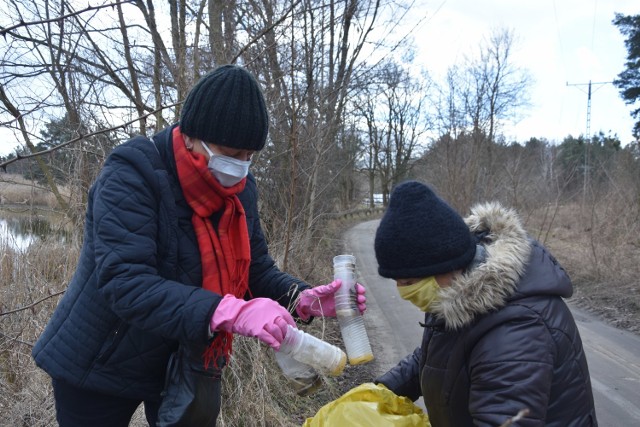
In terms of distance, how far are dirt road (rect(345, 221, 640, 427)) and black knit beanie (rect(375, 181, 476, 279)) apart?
341 centimetres

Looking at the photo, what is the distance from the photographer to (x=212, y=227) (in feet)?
6.44

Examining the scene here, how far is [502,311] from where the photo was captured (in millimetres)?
1680

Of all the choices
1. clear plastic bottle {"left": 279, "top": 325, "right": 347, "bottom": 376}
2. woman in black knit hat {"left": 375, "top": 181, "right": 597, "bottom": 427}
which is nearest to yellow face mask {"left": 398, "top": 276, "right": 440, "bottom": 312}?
woman in black knit hat {"left": 375, "top": 181, "right": 597, "bottom": 427}

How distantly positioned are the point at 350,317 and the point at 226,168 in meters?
0.80

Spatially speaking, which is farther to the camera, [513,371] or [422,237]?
[422,237]

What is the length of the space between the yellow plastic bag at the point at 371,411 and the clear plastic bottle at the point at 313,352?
18 cm

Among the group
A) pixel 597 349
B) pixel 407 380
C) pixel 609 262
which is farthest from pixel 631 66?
pixel 407 380

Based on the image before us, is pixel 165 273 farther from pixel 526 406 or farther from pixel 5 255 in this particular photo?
pixel 5 255

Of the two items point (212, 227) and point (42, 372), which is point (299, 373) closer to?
point (212, 227)

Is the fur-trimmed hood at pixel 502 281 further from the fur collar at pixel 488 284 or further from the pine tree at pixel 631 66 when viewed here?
the pine tree at pixel 631 66

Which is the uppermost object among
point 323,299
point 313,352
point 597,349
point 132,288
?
point 132,288

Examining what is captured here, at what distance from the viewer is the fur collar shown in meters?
1.69

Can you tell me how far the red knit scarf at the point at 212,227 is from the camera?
189 cm

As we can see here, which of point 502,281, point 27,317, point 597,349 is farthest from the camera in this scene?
point 597,349
